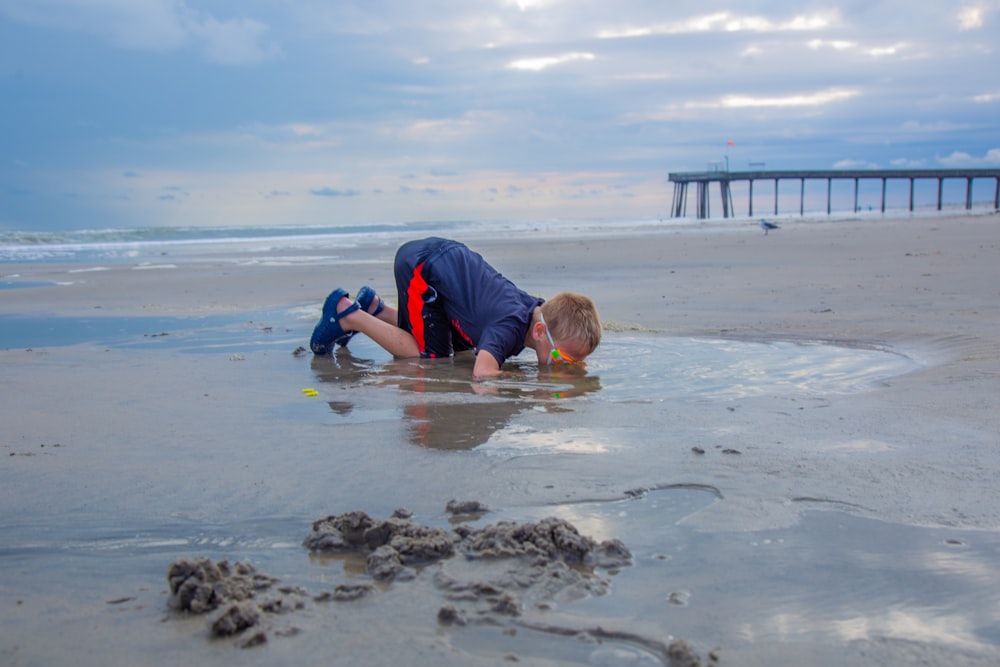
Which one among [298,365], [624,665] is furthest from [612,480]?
[298,365]

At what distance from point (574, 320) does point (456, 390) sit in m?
0.87

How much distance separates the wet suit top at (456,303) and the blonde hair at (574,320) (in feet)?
0.57

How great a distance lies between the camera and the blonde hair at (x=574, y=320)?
4.58m

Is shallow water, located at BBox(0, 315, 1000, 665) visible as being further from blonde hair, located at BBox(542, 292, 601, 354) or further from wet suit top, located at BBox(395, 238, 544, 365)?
wet suit top, located at BBox(395, 238, 544, 365)

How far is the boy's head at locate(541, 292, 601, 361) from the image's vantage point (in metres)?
4.58

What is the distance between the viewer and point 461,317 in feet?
16.3

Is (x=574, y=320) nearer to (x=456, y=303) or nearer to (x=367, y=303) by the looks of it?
(x=456, y=303)

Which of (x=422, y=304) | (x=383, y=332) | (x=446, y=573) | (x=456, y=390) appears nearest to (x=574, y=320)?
(x=456, y=390)

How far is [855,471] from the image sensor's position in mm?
2529

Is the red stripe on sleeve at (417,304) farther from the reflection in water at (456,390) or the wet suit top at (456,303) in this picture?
the reflection in water at (456,390)

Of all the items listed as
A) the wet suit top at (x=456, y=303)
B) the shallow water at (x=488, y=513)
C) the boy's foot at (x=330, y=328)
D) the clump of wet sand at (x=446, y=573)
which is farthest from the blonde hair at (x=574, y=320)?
the clump of wet sand at (x=446, y=573)

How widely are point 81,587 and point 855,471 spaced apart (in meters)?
2.08

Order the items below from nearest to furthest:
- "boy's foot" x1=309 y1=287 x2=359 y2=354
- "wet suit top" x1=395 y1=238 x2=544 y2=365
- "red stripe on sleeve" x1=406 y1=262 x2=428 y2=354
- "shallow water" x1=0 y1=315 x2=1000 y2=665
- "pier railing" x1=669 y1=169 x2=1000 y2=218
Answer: "shallow water" x1=0 y1=315 x2=1000 y2=665 < "wet suit top" x1=395 y1=238 x2=544 y2=365 < "red stripe on sleeve" x1=406 y1=262 x2=428 y2=354 < "boy's foot" x1=309 y1=287 x2=359 y2=354 < "pier railing" x1=669 y1=169 x2=1000 y2=218

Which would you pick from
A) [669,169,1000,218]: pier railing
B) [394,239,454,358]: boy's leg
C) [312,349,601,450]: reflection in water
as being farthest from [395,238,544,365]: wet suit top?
[669,169,1000,218]: pier railing
